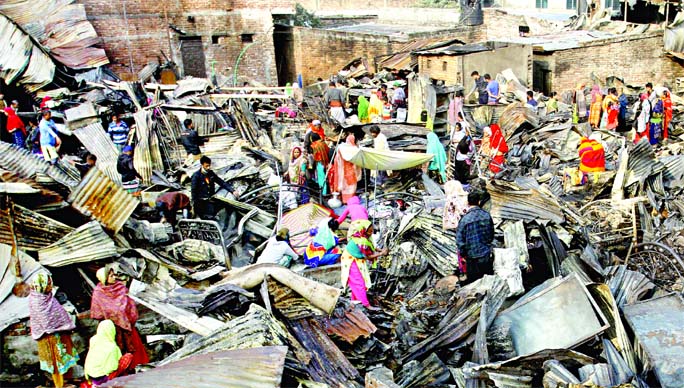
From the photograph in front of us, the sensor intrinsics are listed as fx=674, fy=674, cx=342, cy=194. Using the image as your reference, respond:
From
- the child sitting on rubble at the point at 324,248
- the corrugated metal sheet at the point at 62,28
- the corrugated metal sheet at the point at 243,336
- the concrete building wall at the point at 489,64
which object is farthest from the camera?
the corrugated metal sheet at the point at 62,28

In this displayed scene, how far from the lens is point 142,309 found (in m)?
6.39

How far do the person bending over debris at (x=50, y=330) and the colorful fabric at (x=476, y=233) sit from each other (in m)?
3.83

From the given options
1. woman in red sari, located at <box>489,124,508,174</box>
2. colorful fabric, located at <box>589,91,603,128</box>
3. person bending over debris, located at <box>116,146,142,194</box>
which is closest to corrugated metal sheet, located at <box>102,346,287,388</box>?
person bending over debris, located at <box>116,146,142,194</box>

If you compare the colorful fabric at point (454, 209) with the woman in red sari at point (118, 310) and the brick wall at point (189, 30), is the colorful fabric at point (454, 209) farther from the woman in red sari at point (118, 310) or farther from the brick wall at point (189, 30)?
the brick wall at point (189, 30)

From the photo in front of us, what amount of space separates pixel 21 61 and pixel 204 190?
404 inches

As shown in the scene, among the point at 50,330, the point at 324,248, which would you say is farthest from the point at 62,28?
the point at 50,330

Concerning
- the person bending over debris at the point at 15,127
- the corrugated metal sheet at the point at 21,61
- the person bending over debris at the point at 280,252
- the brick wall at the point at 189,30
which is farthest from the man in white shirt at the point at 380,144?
the brick wall at the point at 189,30

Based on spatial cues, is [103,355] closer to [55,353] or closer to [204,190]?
[55,353]

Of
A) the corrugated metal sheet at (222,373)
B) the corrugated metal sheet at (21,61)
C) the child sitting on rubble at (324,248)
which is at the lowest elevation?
the child sitting on rubble at (324,248)

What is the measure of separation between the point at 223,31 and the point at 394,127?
42.1 feet

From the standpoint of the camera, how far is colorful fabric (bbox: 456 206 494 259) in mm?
6902

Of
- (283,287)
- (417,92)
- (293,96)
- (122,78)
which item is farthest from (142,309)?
(122,78)

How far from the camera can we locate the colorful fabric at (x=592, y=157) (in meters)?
10.6

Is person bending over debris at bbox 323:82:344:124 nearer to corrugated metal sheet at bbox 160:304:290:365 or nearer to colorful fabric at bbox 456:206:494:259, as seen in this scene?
colorful fabric at bbox 456:206:494:259
